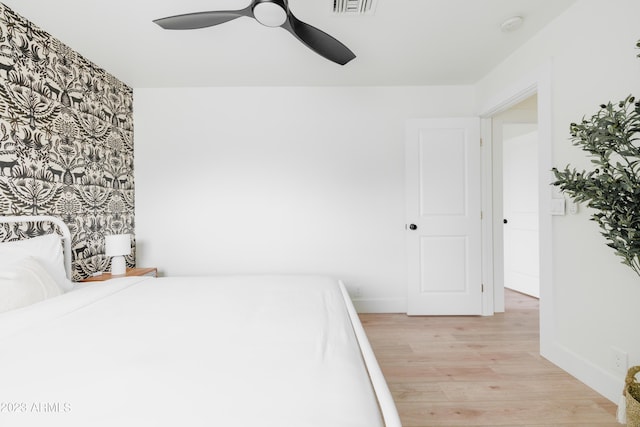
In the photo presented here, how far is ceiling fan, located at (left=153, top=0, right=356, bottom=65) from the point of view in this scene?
152 cm

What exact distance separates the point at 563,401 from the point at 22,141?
383cm

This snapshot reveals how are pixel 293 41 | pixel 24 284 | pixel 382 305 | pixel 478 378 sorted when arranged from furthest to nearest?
pixel 382 305
pixel 293 41
pixel 478 378
pixel 24 284

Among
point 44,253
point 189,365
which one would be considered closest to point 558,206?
point 189,365

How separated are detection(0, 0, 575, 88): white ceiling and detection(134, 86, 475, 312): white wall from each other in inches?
8.6

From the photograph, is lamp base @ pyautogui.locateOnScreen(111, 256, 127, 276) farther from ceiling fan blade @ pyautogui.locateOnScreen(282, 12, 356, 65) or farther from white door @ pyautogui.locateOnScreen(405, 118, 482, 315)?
white door @ pyautogui.locateOnScreen(405, 118, 482, 315)

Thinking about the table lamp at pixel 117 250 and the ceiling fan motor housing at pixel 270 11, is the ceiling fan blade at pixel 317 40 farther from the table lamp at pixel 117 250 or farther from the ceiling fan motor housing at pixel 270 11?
the table lamp at pixel 117 250

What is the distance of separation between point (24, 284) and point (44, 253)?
42 centimetres

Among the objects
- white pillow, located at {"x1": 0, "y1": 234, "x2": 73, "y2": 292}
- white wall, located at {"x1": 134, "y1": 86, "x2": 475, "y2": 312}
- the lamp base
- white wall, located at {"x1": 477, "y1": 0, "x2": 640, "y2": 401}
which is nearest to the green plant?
white wall, located at {"x1": 477, "y1": 0, "x2": 640, "y2": 401}

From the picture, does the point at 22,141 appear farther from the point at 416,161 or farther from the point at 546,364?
the point at 546,364

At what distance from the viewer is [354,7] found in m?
2.02

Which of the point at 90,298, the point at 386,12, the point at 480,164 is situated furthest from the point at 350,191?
the point at 90,298

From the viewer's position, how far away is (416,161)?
10.8ft

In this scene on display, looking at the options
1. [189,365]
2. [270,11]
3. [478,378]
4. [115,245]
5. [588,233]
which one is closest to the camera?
[189,365]

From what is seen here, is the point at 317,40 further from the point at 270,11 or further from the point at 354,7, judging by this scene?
the point at 354,7
